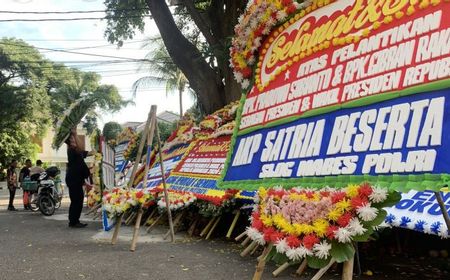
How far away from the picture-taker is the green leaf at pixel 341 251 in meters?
2.65

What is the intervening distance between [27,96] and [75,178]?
1059 inches

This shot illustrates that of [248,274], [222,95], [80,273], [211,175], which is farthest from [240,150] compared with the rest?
[222,95]

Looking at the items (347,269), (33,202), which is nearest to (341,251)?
(347,269)

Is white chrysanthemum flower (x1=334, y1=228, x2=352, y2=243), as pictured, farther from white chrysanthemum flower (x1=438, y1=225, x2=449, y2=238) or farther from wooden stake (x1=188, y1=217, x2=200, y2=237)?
wooden stake (x1=188, y1=217, x2=200, y2=237)

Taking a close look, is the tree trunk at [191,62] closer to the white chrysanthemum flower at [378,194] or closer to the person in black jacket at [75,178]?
the person in black jacket at [75,178]

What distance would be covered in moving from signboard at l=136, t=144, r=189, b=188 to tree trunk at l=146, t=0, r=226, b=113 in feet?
7.09

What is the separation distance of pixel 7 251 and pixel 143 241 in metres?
1.95

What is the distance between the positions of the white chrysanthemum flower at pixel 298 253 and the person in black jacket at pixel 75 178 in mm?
7320

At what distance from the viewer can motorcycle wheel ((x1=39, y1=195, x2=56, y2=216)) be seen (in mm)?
11898

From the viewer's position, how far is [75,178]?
9375mm

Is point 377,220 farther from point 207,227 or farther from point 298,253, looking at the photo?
point 207,227

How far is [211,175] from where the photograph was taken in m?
7.91

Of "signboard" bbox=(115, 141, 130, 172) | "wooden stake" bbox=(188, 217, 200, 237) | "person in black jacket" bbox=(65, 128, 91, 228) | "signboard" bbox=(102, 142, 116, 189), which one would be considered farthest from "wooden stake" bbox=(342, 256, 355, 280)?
"signboard" bbox=(115, 141, 130, 172)

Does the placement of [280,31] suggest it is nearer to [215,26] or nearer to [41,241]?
[41,241]
